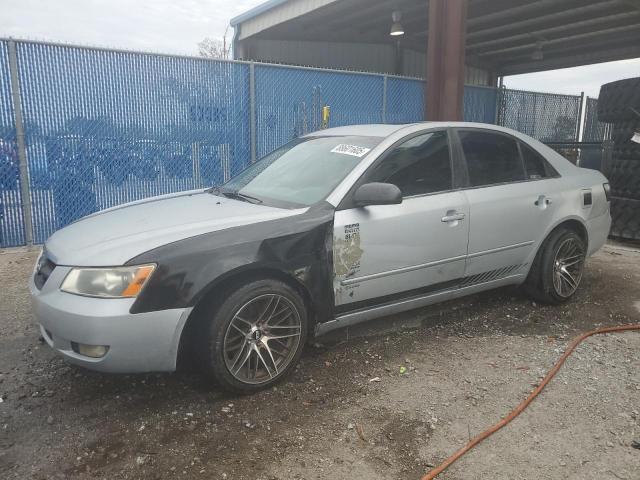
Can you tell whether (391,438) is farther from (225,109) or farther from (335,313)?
(225,109)

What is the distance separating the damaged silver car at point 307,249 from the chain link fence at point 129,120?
11.1 feet

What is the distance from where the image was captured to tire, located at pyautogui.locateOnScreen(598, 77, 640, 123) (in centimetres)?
693

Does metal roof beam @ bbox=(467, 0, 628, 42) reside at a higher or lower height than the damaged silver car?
higher

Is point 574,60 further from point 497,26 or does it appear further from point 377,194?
point 377,194

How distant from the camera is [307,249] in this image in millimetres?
2996

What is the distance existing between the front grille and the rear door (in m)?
2.77

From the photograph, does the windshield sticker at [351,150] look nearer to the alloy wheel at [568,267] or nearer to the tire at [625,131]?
the alloy wheel at [568,267]

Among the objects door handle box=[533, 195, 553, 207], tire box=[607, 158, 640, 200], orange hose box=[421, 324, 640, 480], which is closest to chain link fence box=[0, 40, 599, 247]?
tire box=[607, 158, 640, 200]

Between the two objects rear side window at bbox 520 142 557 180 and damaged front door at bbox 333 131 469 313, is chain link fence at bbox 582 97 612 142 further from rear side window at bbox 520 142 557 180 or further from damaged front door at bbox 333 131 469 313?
damaged front door at bbox 333 131 469 313

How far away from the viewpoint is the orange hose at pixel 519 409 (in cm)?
231

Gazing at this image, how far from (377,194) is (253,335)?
1.11 metres

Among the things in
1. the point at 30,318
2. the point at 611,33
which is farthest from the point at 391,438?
the point at 611,33

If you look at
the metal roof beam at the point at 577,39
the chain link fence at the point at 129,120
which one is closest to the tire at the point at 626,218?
the chain link fence at the point at 129,120

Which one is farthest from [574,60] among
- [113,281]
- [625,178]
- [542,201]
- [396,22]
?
[113,281]
